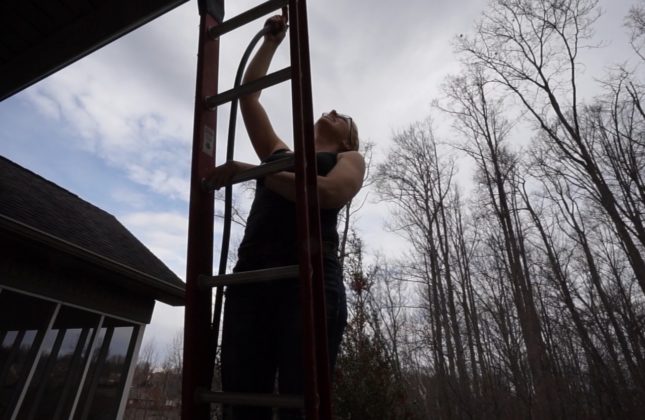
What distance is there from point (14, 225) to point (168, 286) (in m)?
2.45

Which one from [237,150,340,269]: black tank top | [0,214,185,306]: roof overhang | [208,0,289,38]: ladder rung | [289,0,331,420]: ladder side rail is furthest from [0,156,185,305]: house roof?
[289,0,331,420]: ladder side rail

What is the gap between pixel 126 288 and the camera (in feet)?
19.5

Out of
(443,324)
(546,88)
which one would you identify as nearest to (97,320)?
(443,324)

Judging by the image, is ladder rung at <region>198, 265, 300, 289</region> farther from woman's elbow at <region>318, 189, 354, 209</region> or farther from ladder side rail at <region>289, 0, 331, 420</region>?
woman's elbow at <region>318, 189, 354, 209</region>

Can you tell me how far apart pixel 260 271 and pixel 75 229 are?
6.31 metres

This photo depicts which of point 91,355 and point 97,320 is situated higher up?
point 97,320

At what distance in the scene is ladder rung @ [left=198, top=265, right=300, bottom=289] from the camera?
1.01 m

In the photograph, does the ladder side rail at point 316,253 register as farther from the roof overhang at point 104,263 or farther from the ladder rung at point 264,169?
the roof overhang at point 104,263

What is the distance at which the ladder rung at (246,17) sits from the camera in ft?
4.94

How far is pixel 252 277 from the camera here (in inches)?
42.7

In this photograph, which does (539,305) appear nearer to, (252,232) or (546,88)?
(546,88)

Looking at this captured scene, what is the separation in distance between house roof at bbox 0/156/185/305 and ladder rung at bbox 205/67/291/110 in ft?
13.3

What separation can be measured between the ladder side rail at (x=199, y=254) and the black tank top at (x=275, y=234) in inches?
5.8

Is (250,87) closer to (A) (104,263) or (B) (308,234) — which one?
(B) (308,234)
